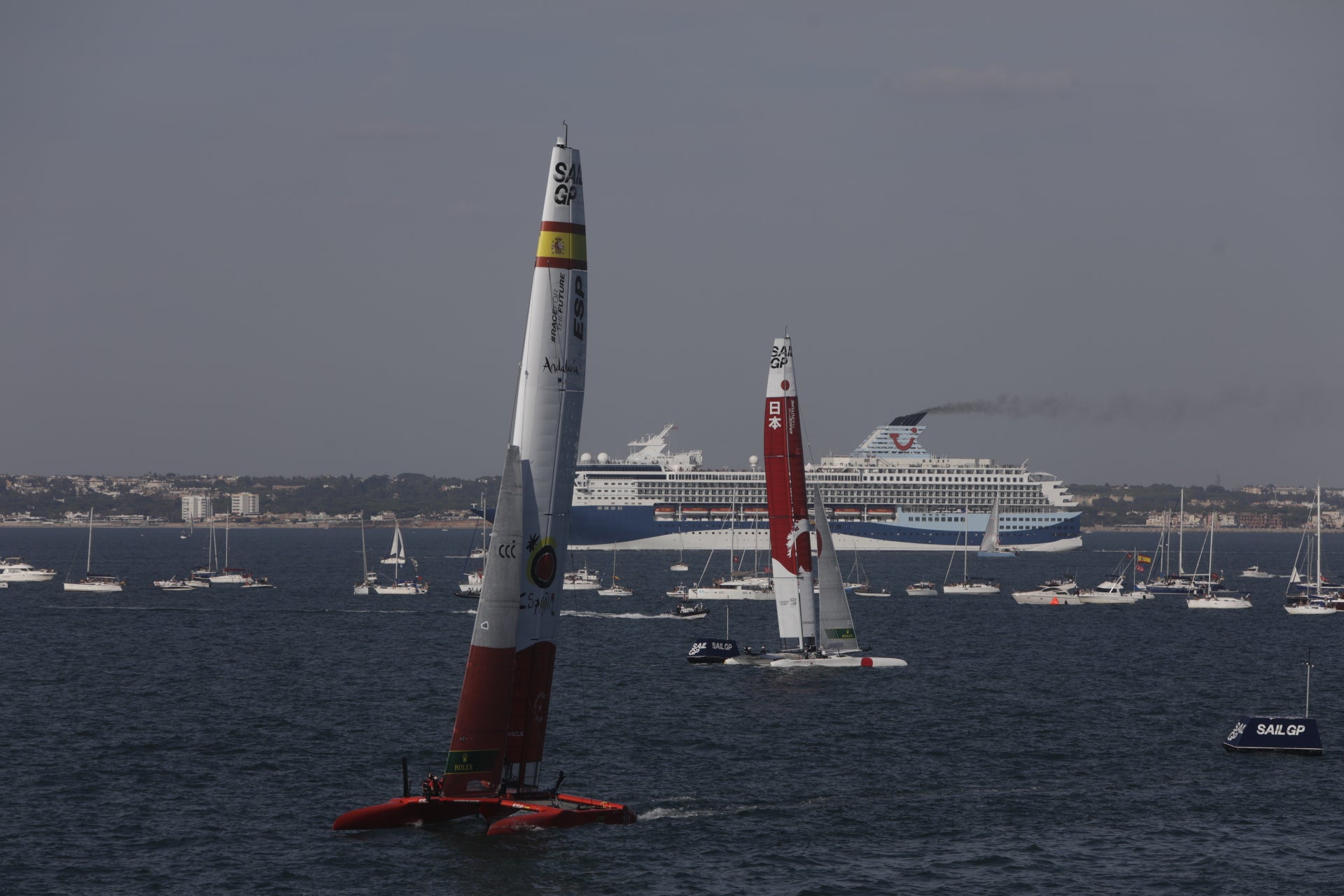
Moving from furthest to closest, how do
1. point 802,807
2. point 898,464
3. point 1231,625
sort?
point 898,464, point 1231,625, point 802,807

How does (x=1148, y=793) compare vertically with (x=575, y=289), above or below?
below

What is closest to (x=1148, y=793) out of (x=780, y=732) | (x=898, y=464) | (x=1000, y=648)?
(x=780, y=732)

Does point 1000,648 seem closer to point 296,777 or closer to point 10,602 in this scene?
point 296,777

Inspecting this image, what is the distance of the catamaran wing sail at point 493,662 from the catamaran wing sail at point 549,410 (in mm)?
212

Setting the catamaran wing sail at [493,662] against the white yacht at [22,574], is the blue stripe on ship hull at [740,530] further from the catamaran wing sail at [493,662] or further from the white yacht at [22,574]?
the catamaran wing sail at [493,662]

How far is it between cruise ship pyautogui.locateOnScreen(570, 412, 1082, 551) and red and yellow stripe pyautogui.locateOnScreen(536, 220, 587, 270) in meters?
119

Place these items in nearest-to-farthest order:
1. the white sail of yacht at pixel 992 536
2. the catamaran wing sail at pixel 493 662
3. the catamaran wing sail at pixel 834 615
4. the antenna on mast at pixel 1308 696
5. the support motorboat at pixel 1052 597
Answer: the catamaran wing sail at pixel 493 662
the antenna on mast at pixel 1308 696
the catamaran wing sail at pixel 834 615
the support motorboat at pixel 1052 597
the white sail of yacht at pixel 992 536

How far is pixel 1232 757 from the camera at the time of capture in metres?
31.8

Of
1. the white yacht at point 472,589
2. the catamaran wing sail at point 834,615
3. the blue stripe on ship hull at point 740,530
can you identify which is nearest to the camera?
the catamaran wing sail at point 834,615

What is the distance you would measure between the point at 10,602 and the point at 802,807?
217 ft

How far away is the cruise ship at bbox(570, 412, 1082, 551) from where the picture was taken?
14462 cm

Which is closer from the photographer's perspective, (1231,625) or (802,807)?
(802,807)

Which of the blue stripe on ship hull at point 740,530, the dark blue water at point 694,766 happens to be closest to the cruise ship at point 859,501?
the blue stripe on ship hull at point 740,530

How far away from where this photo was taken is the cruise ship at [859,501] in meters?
145
